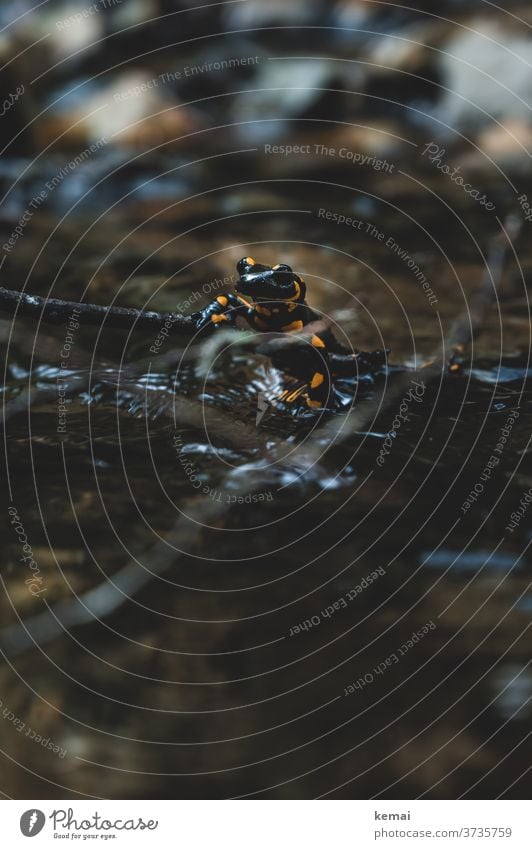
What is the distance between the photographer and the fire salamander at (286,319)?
1.13 meters

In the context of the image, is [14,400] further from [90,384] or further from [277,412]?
[277,412]

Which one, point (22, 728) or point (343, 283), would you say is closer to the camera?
point (22, 728)

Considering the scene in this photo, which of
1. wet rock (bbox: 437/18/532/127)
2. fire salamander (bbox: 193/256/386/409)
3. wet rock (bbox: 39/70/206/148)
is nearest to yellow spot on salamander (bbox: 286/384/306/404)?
fire salamander (bbox: 193/256/386/409)

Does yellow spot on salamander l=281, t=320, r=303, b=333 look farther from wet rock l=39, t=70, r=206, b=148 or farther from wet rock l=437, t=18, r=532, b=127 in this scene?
wet rock l=437, t=18, r=532, b=127

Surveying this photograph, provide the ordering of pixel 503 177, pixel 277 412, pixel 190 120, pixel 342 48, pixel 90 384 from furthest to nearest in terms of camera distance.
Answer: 1. pixel 342 48
2. pixel 190 120
3. pixel 503 177
4. pixel 90 384
5. pixel 277 412

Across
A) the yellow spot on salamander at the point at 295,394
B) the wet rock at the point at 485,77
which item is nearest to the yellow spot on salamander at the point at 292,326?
the yellow spot on salamander at the point at 295,394

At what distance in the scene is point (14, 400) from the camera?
1.46m

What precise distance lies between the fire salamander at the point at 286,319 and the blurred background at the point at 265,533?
2.3 inches

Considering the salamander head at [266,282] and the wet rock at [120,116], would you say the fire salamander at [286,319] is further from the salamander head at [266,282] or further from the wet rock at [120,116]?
the wet rock at [120,116]

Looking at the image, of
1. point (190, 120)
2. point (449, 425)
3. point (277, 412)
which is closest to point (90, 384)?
point (277, 412)

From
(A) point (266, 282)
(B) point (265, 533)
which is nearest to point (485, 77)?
(A) point (266, 282)

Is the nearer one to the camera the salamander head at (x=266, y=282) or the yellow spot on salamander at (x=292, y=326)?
the salamander head at (x=266, y=282)

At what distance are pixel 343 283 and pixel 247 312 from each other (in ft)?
3.36

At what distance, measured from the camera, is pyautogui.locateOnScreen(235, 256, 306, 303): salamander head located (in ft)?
3.73
